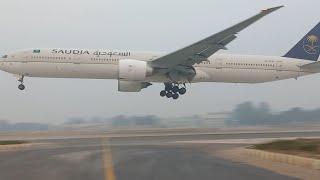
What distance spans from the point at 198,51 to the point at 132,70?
503 cm

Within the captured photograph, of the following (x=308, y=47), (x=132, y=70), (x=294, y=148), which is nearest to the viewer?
(x=294, y=148)

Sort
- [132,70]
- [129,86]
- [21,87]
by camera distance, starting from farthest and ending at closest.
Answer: [21,87] < [129,86] < [132,70]

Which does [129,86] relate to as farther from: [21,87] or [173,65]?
[21,87]

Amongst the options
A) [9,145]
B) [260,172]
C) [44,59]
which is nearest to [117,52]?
[44,59]

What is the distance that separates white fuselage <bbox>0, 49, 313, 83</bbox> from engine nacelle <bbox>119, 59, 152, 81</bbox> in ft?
4.30

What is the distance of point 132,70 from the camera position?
1519 inches

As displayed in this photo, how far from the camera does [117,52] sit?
41156 millimetres

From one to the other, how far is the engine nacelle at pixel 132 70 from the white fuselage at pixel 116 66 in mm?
1312

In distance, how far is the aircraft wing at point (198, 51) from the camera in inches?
1414

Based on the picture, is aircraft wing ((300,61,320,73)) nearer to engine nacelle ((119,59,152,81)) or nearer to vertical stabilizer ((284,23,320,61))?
vertical stabilizer ((284,23,320,61))

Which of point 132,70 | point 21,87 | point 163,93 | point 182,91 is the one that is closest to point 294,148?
point 132,70

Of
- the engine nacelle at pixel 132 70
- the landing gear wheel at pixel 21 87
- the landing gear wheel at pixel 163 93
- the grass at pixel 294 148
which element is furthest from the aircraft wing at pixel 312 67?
the landing gear wheel at pixel 21 87

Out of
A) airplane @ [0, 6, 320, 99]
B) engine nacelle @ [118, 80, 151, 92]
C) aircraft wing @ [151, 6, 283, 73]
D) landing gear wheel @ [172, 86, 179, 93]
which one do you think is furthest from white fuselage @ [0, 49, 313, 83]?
landing gear wheel @ [172, 86, 179, 93]

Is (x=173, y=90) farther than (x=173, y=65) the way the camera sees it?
Yes
